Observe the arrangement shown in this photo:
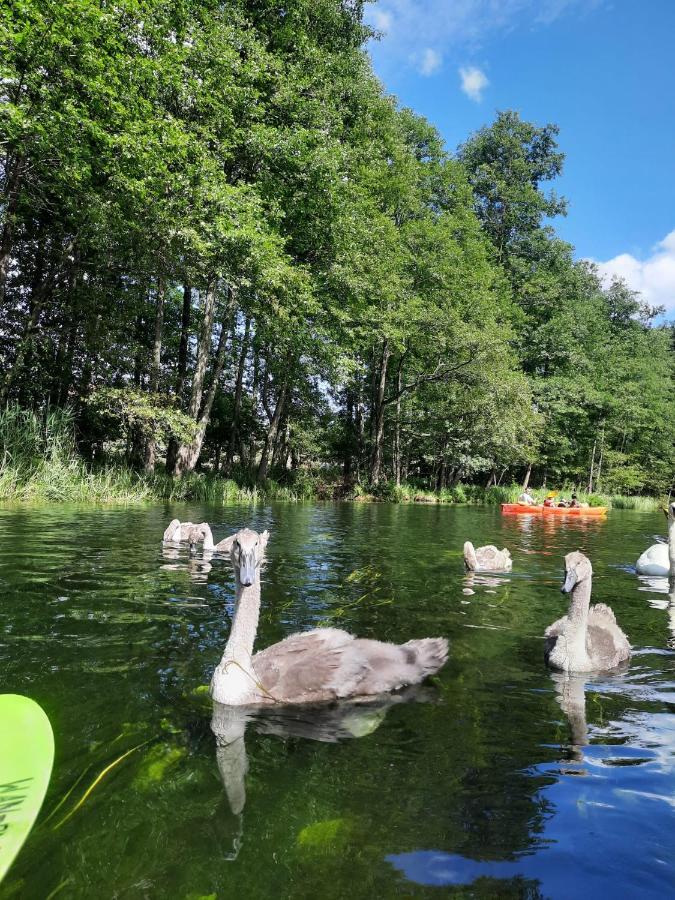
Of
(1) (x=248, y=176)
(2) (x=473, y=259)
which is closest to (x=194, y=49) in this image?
(1) (x=248, y=176)

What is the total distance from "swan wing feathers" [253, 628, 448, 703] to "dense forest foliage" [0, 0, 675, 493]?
15.0 meters

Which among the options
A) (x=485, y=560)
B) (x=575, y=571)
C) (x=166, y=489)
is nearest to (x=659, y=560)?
(x=485, y=560)

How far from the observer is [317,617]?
21.6 ft

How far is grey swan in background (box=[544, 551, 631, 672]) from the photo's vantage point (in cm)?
515

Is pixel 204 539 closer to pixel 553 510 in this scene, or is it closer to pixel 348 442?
pixel 553 510

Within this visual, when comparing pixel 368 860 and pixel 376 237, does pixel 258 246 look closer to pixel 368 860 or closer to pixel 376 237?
pixel 376 237

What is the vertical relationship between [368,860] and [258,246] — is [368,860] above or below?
below

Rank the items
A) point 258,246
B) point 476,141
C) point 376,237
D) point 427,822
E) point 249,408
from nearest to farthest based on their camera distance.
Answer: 1. point 427,822
2. point 258,246
3. point 376,237
4. point 249,408
5. point 476,141

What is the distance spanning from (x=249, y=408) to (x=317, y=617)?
107ft

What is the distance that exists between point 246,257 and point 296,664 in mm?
17494

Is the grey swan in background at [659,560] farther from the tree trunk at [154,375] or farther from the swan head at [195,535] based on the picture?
the tree trunk at [154,375]

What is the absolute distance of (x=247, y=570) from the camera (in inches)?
174

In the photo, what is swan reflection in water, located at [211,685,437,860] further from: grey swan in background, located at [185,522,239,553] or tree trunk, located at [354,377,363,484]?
tree trunk, located at [354,377,363,484]

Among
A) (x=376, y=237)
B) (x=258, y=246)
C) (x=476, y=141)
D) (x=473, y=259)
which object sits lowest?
(x=258, y=246)
